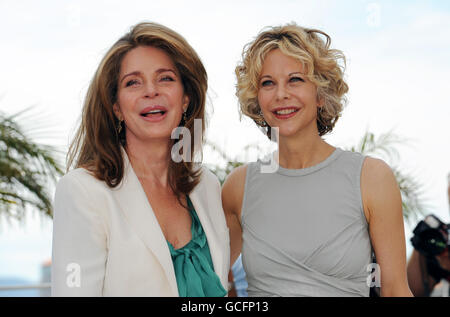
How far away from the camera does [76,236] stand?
5.94ft

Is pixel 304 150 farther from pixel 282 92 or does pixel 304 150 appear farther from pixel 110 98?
pixel 110 98

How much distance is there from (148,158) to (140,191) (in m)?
0.26

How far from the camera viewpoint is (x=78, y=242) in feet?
5.92

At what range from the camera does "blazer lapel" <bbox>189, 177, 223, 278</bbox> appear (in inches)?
82.9

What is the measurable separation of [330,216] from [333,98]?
54 cm

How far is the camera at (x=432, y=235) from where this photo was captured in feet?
10.3

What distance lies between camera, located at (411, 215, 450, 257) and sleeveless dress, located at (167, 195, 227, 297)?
1644 millimetres

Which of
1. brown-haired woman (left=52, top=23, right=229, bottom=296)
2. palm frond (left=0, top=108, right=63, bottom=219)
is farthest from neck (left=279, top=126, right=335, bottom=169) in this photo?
palm frond (left=0, top=108, right=63, bottom=219)

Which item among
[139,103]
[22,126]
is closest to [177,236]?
[139,103]

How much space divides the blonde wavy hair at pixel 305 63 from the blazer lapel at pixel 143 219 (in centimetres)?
71

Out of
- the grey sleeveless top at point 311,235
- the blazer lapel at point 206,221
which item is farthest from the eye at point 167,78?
the grey sleeveless top at point 311,235

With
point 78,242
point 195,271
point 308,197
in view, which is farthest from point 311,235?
point 78,242

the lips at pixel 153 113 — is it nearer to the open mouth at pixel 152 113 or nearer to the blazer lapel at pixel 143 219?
the open mouth at pixel 152 113
